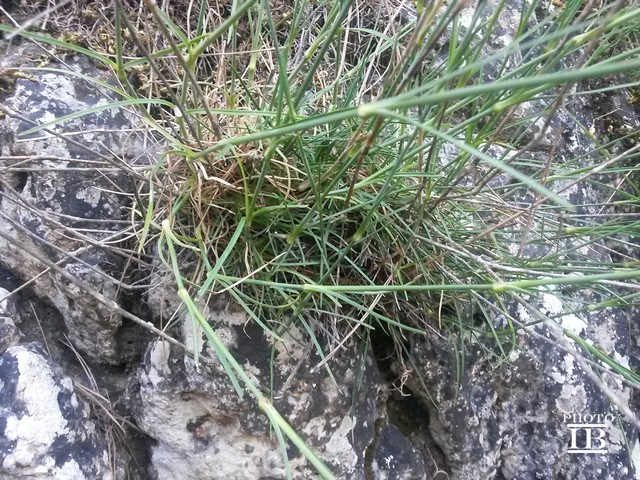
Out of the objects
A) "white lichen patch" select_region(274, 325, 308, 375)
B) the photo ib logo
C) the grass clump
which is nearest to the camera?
the grass clump

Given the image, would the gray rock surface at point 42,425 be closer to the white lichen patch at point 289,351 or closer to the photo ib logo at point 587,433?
the white lichen patch at point 289,351

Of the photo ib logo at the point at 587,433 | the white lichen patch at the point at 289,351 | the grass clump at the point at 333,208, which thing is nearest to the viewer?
the grass clump at the point at 333,208

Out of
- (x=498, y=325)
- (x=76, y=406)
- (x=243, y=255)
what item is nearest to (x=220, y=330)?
(x=243, y=255)

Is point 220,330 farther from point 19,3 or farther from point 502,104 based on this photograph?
Answer: point 19,3

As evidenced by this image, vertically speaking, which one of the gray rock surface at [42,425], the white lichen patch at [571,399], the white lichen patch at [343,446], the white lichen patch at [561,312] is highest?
the white lichen patch at [561,312]

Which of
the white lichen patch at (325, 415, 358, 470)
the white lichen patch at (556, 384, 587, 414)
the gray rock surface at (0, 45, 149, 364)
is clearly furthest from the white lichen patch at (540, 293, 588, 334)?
the gray rock surface at (0, 45, 149, 364)

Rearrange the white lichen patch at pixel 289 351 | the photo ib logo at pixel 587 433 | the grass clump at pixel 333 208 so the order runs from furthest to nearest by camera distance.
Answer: the photo ib logo at pixel 587 433 < the white lichen patch at pixel 289 351 < the grass clump at pixel 333 208

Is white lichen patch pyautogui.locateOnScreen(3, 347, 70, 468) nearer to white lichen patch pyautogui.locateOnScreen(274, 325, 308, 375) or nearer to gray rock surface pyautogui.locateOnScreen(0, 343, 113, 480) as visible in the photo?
gray rock surface pyautogui.locateOnScreen(0, 343, 113, 480)

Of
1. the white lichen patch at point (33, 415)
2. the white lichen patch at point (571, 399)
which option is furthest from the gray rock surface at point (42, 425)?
the white lichen patch at point (571, 399)

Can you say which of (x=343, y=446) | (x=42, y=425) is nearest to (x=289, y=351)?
(x=343, y=446)
